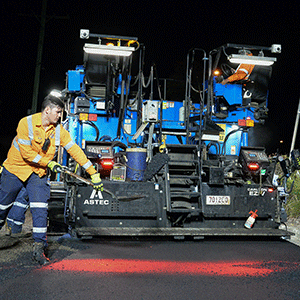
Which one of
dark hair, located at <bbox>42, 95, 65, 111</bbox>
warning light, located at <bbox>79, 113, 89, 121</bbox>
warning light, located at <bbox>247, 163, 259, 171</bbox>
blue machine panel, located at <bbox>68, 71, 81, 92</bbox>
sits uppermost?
blue machine panel, located at <bbox>68, 71, 81, 92</bbox>

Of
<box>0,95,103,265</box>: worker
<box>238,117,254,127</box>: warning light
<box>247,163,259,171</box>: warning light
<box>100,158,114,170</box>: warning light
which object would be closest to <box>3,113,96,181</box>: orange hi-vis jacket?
<box>0,95,103,265</box>: worker

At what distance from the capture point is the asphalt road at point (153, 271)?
328 cm

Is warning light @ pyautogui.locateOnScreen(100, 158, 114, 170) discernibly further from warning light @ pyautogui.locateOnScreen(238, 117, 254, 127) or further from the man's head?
warning light @ pyautogui.locateOnScreen(238, 117, 254, 127)

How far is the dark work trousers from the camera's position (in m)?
4.21

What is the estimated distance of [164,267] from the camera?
4.05 metres

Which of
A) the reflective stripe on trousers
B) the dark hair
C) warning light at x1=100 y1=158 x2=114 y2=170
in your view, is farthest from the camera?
warning light at x1=100 y1=158 x2=114 y2=170

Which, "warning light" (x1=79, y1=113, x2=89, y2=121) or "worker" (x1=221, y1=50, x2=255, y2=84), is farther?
"worker" (x1=221, y1=50, x2=255, y2=84)

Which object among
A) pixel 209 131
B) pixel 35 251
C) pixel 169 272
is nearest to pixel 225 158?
pixel 209 131

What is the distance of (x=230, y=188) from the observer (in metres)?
5.69

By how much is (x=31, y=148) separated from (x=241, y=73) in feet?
15.1

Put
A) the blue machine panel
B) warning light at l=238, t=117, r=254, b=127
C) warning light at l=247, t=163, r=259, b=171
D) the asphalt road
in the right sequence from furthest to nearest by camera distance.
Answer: warning light at l=238, t=117, r=254, b=127 < the blue machine panel < warning light at l=247, t=163, r=259, b=171 < the asphalt road

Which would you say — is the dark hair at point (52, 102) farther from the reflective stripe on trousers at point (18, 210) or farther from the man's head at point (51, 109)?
the reflective stripe on trousers at point (18, 210)

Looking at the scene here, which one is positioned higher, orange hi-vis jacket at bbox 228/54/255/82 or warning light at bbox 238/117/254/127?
orange hi-vis jacket at bbox 228/54/255/82

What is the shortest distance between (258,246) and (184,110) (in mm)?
3156
